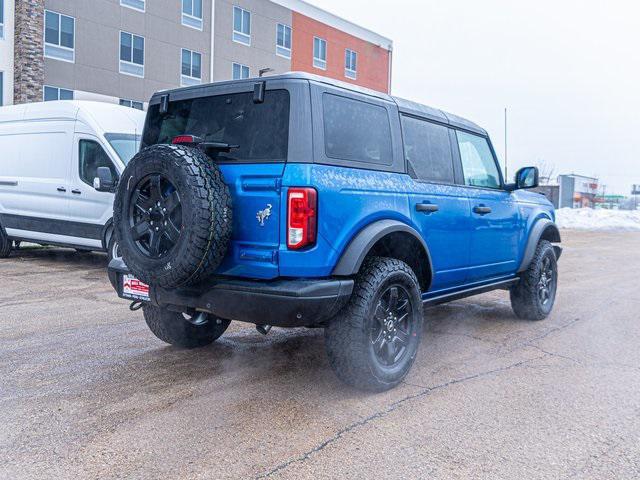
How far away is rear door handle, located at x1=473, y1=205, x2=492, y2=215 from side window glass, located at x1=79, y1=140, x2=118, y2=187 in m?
5.89

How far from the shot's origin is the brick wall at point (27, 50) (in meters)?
20.9

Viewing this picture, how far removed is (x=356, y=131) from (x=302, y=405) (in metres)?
1.83

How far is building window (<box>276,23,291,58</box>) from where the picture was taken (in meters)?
31.3

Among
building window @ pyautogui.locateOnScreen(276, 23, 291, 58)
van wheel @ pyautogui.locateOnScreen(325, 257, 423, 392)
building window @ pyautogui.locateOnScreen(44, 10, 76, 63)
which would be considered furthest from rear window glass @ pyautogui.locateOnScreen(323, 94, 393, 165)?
building window @ pyautogui.locateOnScreen(276, 23, 291, 58)

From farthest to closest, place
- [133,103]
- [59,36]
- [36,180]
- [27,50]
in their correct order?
[133,103], [59,36], [27,50], [36,180]

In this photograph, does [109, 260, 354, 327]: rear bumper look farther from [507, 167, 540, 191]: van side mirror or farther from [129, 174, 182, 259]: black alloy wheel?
[507, 167, 540, 191]: van side mirror

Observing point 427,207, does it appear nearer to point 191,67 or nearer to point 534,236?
point 534,236

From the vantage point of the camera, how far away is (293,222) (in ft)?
12.0

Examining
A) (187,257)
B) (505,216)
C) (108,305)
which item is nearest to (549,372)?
(505,216)

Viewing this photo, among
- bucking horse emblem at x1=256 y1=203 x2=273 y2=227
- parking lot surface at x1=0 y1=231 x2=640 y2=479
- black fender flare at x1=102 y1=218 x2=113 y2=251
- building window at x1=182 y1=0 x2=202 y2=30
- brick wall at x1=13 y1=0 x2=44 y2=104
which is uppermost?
building window at x1=182 y1=0 x2=202 y2=30

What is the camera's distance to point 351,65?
35.2m

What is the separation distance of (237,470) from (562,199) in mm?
47315

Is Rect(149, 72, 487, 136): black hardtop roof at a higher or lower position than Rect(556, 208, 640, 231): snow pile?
higher

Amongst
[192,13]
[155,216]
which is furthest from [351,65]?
[155,216]
